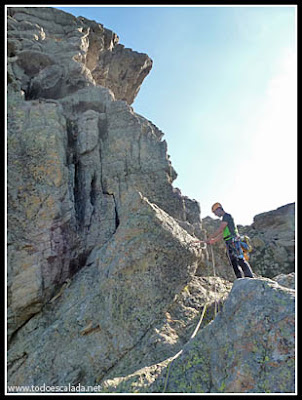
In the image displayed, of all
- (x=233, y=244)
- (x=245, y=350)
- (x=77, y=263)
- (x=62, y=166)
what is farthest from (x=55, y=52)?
(x=245, y=350)

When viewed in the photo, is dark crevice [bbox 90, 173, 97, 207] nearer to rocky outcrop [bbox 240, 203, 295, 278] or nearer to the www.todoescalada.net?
the www.todoescalada.net

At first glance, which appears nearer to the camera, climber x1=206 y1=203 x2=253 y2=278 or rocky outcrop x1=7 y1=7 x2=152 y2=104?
climber x1=206 y1=203 x2=253 y2=278

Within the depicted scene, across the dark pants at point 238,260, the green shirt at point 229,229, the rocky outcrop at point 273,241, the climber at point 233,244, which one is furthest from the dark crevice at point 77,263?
the rocky outcrop at point 273,241

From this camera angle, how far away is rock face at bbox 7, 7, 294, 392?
1010cm

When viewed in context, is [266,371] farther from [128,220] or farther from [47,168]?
[47,168]

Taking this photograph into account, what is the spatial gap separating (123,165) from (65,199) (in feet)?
15.8

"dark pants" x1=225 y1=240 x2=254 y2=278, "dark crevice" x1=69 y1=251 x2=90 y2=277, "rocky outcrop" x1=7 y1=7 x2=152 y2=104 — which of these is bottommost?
"dark pants" x1=225 y1=240 x2=254 y2=278

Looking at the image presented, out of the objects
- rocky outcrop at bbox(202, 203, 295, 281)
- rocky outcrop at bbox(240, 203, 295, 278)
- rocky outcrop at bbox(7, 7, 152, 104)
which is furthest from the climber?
rocky outcrop at bbox(7, 7, 152, 104)

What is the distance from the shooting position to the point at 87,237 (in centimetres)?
1609

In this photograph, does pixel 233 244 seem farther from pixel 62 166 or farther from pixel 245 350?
pixel 62 166

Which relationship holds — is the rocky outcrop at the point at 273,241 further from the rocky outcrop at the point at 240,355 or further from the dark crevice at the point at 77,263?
the rocky outcrop at the point at 240,355

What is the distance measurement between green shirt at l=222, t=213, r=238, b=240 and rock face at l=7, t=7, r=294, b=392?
65.6 inches

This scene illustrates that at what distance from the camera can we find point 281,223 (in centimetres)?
2622

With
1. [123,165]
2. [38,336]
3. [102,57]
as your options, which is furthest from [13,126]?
[102,57]
